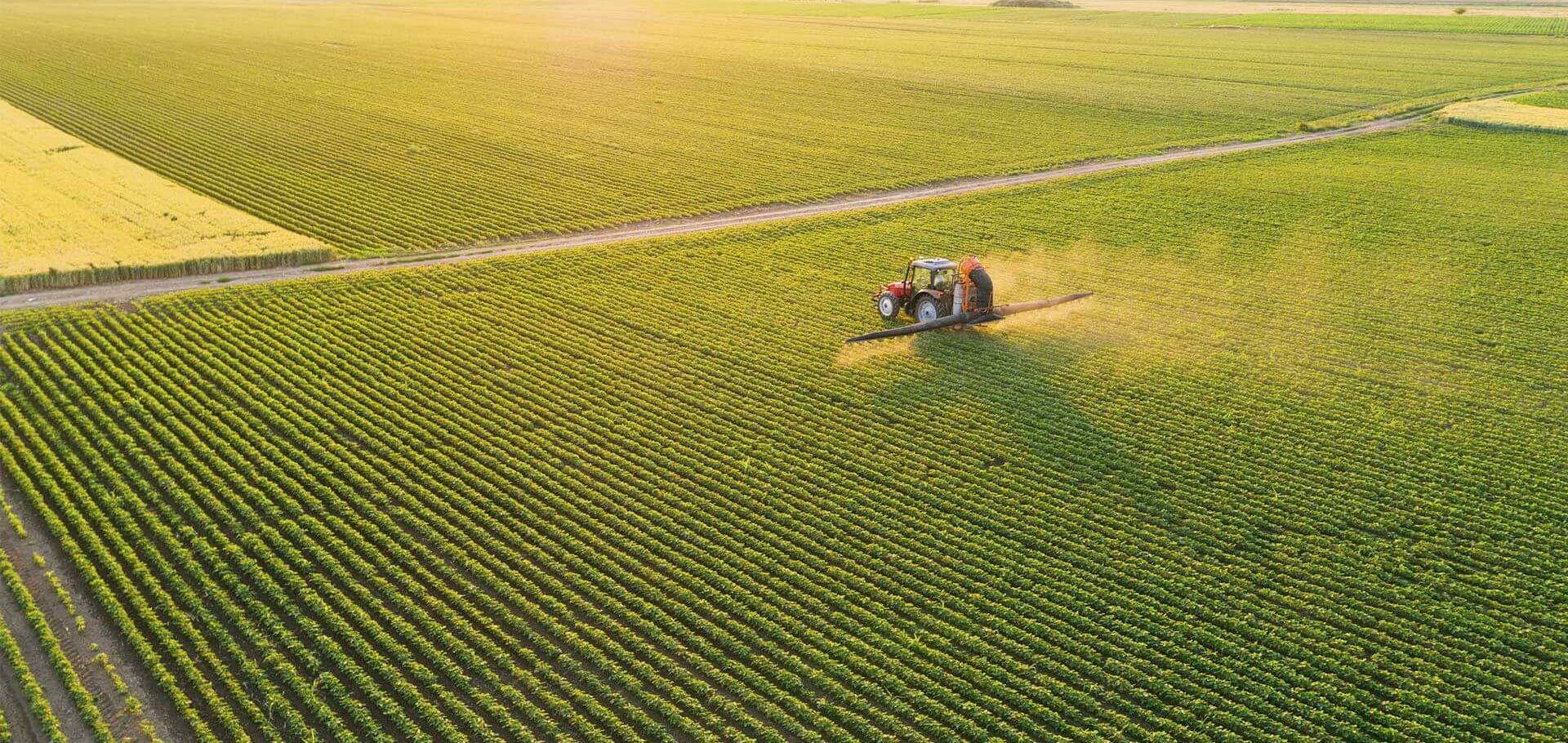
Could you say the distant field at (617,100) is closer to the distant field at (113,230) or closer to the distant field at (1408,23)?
the distant field at (113,230)

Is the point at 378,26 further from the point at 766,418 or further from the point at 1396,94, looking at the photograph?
the point at 766,418

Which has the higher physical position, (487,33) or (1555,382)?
(487,33)

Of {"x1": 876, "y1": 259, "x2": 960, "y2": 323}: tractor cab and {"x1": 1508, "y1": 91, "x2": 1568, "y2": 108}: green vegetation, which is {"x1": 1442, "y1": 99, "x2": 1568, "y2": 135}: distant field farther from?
{"x1": 876, "y1": 259, "x2": 960, "y2": 323}: tractor cab

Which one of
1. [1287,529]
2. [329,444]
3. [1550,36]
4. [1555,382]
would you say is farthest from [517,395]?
[1550,36]

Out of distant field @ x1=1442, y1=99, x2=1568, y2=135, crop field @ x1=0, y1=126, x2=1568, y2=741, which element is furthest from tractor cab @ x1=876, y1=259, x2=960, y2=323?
distant field @ x1=1442, y1=99, x2=1568, y2=135

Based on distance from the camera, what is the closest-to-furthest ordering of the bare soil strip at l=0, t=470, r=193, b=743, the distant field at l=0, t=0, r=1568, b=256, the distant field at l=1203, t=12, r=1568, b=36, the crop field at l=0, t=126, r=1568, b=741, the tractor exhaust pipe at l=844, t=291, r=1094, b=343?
the bare soil strip at l=0, t=470, r=193, b=743 < the crop field at l=0, t=126, r=1568, b=741 < the tractor exhaust pipe at l=844, t=291, r=1094, b=343 < the distant field at l=0, t=0, r=1568, b=256 < the distant field at l=1203, t=12, r=1568, b=36

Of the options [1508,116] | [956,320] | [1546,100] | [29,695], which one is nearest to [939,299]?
[956,320]

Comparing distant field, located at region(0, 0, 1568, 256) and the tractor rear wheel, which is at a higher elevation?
distant field, located at region(0, 0, 1568, 256)
